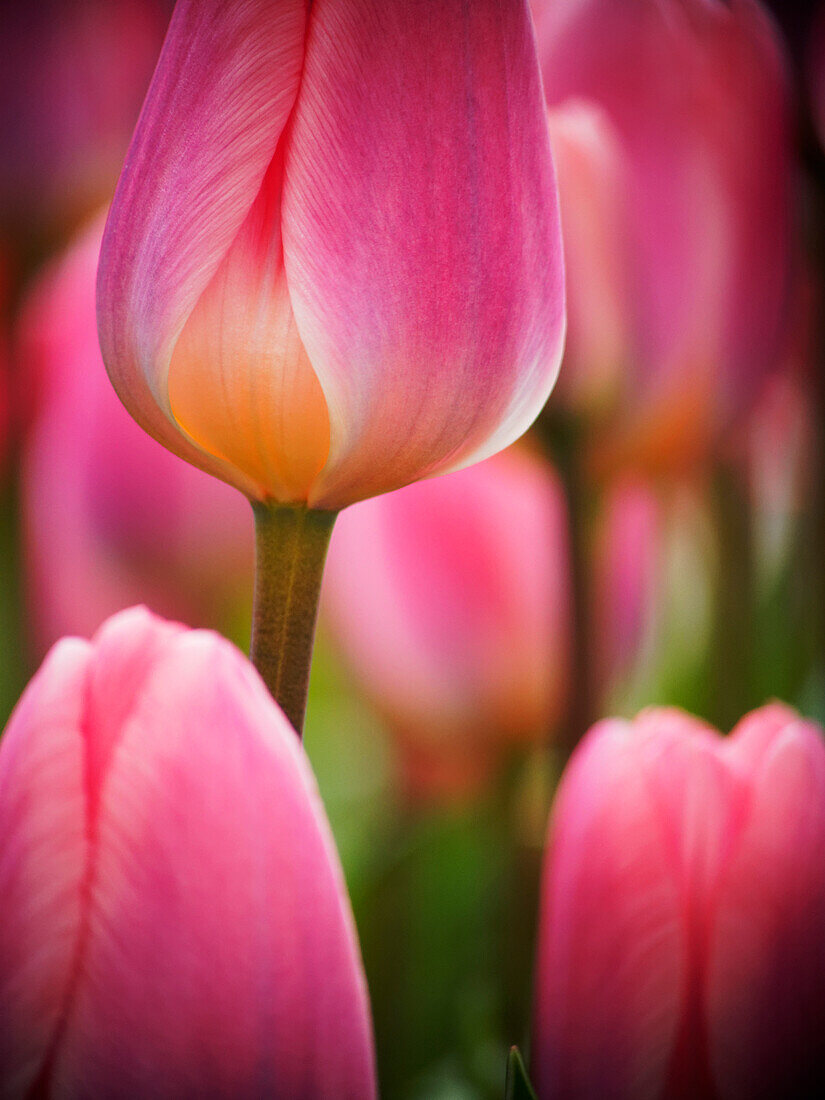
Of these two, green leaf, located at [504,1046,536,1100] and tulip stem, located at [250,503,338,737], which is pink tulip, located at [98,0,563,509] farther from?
green leaf, located at [504,1046,536,1100]

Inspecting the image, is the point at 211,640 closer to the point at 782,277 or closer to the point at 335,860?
the point at 335,860

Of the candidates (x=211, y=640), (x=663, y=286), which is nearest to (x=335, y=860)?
(x=211, y=640)

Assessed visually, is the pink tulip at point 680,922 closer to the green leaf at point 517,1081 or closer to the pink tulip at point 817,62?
the green leaf at point 517,1081

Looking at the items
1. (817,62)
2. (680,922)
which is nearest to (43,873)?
(680,922)

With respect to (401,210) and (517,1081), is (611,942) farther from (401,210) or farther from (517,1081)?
(401,210)

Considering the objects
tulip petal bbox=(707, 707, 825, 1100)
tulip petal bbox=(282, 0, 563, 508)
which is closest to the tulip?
tulip petal bbox=(282, 0, 563, 508)

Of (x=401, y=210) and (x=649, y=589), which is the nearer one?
(x=401, y=210)

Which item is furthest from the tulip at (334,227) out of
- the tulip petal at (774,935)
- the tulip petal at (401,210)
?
the tulip petal at (774,935)
